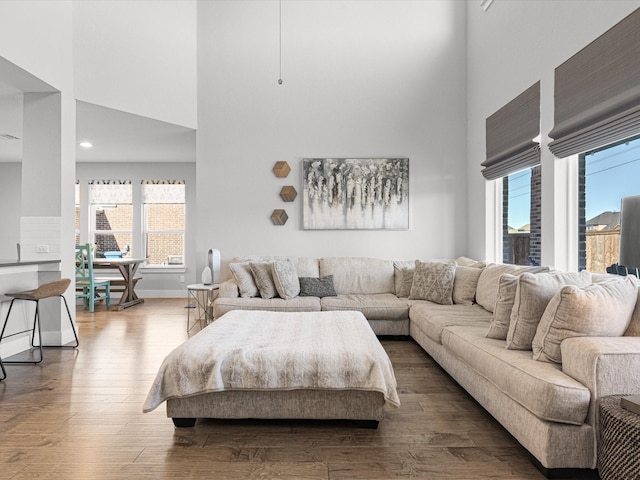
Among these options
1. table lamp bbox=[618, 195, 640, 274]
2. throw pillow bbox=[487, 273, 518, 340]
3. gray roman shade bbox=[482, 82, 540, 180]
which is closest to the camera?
table lamp bbox=[618, 195, 640, 274]

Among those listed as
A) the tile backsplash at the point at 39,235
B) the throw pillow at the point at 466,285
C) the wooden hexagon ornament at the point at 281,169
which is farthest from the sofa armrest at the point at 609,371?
the tile backsplash at the point at 39,235

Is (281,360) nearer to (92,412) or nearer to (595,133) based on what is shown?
(92,412)

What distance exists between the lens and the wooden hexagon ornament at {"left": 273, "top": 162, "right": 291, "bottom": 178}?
5.63m

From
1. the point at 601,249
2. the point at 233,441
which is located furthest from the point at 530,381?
the point at 601,249

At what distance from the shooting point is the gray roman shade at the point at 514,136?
397cm

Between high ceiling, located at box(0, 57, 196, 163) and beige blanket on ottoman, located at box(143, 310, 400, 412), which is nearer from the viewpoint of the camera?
beige blanket on ottoman, located at box(143, 310, 400, 412)

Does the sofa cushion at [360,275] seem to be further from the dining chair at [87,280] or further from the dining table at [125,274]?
the dining chair at [87,280]

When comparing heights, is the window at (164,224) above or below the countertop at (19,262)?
above

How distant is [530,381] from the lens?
2.00 metres

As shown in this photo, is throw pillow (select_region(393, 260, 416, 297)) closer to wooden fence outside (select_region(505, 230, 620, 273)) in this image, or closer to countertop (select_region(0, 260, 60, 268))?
wooden fence outside (select_region(505, 230, 620, 273))

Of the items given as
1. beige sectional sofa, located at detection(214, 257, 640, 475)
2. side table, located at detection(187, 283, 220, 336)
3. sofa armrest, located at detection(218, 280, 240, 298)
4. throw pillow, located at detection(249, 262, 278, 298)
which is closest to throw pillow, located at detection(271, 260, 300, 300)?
throw pillow, located at detection(249, 262, 278, 298)

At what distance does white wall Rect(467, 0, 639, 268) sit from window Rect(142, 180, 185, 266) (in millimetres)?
5221

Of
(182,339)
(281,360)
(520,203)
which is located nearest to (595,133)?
(520,203)

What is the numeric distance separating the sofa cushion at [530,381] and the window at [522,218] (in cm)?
182
